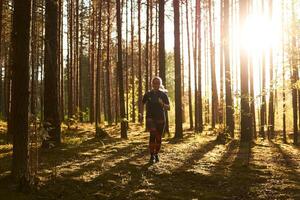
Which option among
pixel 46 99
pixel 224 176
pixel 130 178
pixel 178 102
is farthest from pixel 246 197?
pixel 178 102

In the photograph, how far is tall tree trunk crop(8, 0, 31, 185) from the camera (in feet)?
22.0

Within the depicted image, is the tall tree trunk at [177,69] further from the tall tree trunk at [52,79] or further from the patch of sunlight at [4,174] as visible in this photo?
the patch of sunlight at [4,174]

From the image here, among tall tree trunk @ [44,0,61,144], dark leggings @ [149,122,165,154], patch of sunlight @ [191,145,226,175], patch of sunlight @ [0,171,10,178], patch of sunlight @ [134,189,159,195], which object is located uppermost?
tall tree trunk @ [44,0,61,144]

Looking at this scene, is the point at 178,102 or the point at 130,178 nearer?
the point at 130,178

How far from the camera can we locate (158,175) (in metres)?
8.53

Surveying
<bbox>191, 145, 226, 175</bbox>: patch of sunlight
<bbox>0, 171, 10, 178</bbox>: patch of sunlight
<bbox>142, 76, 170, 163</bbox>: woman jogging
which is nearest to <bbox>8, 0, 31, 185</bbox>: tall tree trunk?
<bbox>0, 171, 10, 178</bbox>: patch of sunlight

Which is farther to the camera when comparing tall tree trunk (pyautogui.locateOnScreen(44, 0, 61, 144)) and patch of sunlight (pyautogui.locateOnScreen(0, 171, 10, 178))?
tall tree trunk (pyautogui.locateOnScreen(44, 0, 61, 144))

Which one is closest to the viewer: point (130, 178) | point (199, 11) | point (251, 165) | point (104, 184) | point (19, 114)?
point (19, 114)

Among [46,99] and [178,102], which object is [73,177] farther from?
[178,102]

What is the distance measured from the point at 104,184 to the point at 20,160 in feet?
5.41

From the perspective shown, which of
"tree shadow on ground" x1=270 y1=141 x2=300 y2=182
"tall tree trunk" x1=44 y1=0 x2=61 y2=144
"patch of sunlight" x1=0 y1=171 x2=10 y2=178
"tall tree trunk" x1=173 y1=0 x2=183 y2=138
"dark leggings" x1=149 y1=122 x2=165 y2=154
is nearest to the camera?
"patch of sunlight" x1=0 y1=171 x2=10 y2=178

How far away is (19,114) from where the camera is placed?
6.73m

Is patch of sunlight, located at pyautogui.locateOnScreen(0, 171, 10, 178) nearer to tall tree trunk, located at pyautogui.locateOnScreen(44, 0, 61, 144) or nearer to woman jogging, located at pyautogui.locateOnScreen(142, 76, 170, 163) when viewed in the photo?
woman jogging, located at pyautogui.locateOnScreen(142, 76, 170, 163)

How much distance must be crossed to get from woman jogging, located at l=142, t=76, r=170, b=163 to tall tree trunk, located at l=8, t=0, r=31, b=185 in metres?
3.60
